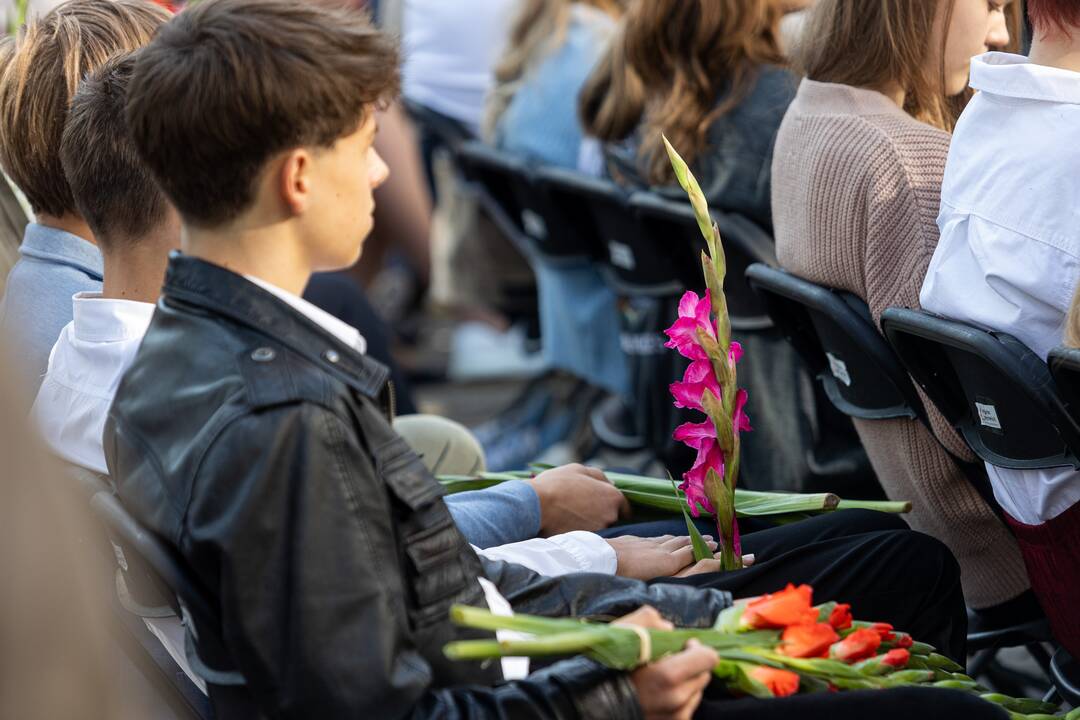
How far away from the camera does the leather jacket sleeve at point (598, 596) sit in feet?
5.33

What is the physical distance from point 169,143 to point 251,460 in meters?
0.37

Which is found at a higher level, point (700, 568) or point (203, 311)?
point (203, 311)

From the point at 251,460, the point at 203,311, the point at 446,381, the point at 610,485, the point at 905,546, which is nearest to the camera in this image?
the point at 251,460

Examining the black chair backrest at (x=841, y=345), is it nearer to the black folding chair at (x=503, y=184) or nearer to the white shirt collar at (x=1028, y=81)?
the white shirt collar at (x=1028, y=81)

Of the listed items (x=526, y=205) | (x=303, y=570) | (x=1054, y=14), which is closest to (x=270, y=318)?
(x=303, y=570)

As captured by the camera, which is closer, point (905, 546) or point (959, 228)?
point (905, 546)

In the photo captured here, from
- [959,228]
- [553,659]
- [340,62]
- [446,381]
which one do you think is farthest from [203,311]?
[446,381]

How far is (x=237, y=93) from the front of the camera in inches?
57.4

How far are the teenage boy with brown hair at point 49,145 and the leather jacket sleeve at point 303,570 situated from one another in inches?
30.9

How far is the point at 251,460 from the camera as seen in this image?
1.39 m

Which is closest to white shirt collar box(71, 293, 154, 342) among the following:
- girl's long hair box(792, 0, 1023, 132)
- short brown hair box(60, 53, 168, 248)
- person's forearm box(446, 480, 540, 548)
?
short brown hair box(60, 53, 168, 248)

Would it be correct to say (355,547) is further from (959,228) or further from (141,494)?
(959,228)

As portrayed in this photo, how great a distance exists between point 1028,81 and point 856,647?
32.5 inches

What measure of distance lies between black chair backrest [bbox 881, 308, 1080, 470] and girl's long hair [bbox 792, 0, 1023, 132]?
0.62 m
